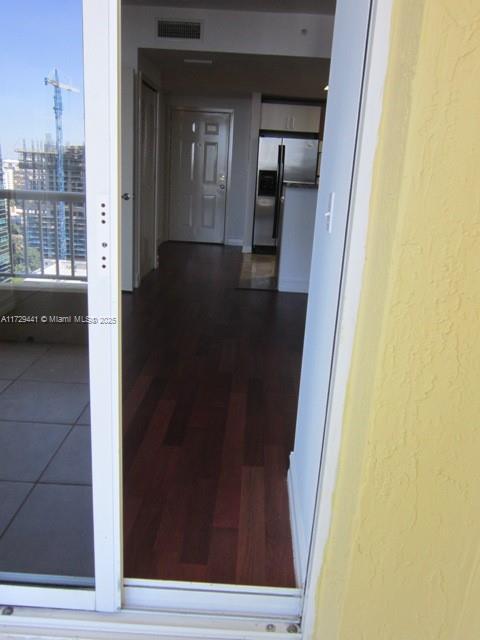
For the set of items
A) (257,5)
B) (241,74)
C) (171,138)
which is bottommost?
(171,138)

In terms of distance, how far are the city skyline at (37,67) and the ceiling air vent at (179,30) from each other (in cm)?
320

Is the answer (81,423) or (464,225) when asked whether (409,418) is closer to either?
(464,225)

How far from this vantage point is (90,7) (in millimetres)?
1064

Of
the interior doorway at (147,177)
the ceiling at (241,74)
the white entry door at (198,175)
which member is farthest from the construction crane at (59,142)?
the white entry door at (198,175)

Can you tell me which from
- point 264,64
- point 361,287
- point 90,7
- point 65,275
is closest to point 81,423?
point 65,275

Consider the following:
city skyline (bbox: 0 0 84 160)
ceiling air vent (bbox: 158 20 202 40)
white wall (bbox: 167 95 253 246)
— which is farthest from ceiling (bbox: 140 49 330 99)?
city skyline (bbox: 0 0 84 160)

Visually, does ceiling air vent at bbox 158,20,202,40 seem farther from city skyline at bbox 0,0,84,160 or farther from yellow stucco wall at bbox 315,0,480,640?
yellow stucco wall at bbox 315,0,480,640

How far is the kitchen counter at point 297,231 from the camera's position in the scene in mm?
5086

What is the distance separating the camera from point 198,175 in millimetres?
7992

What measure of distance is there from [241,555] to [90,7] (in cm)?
162

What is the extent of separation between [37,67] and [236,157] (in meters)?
6.60

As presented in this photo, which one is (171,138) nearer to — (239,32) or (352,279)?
(239,32)

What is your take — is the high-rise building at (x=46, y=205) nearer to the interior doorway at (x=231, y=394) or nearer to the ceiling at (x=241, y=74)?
the interior doorway at (x=231, y=394)

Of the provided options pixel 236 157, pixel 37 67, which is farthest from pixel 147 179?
pixel 37 67
